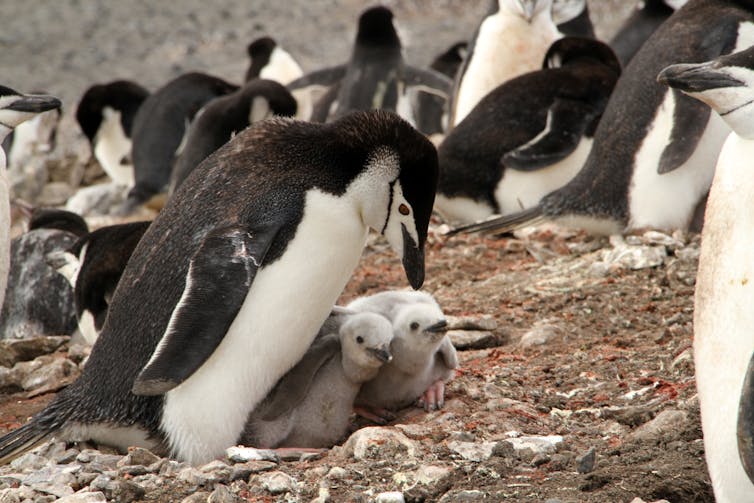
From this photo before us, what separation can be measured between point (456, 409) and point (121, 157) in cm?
731

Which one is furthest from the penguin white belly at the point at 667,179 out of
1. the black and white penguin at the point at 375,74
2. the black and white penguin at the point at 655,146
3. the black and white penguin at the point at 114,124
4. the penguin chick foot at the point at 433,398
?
the black and white penguin at the point at 114,124

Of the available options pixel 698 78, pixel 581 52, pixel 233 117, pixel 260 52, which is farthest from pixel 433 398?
pixel 260 52

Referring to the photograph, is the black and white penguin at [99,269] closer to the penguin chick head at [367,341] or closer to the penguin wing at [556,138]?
the penguin chick head at [367,341]

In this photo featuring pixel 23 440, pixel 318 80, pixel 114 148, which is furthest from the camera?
pixel 318 80

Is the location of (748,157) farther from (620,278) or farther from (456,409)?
(620,278)

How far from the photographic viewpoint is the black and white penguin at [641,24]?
8617mm

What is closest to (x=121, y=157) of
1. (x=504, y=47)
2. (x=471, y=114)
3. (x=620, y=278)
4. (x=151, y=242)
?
(x=504, y=47)

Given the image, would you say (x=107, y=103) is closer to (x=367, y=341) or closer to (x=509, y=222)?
(x=509, y=222)

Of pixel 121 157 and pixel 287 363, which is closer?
pixel 287 363

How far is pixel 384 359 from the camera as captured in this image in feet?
12.1

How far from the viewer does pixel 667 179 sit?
5.47m

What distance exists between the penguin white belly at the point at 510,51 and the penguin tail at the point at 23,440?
16.3 ft

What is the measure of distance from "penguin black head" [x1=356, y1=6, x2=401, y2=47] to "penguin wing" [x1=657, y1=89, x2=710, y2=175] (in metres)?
4.55

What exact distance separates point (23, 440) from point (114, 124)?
713 centimetres
